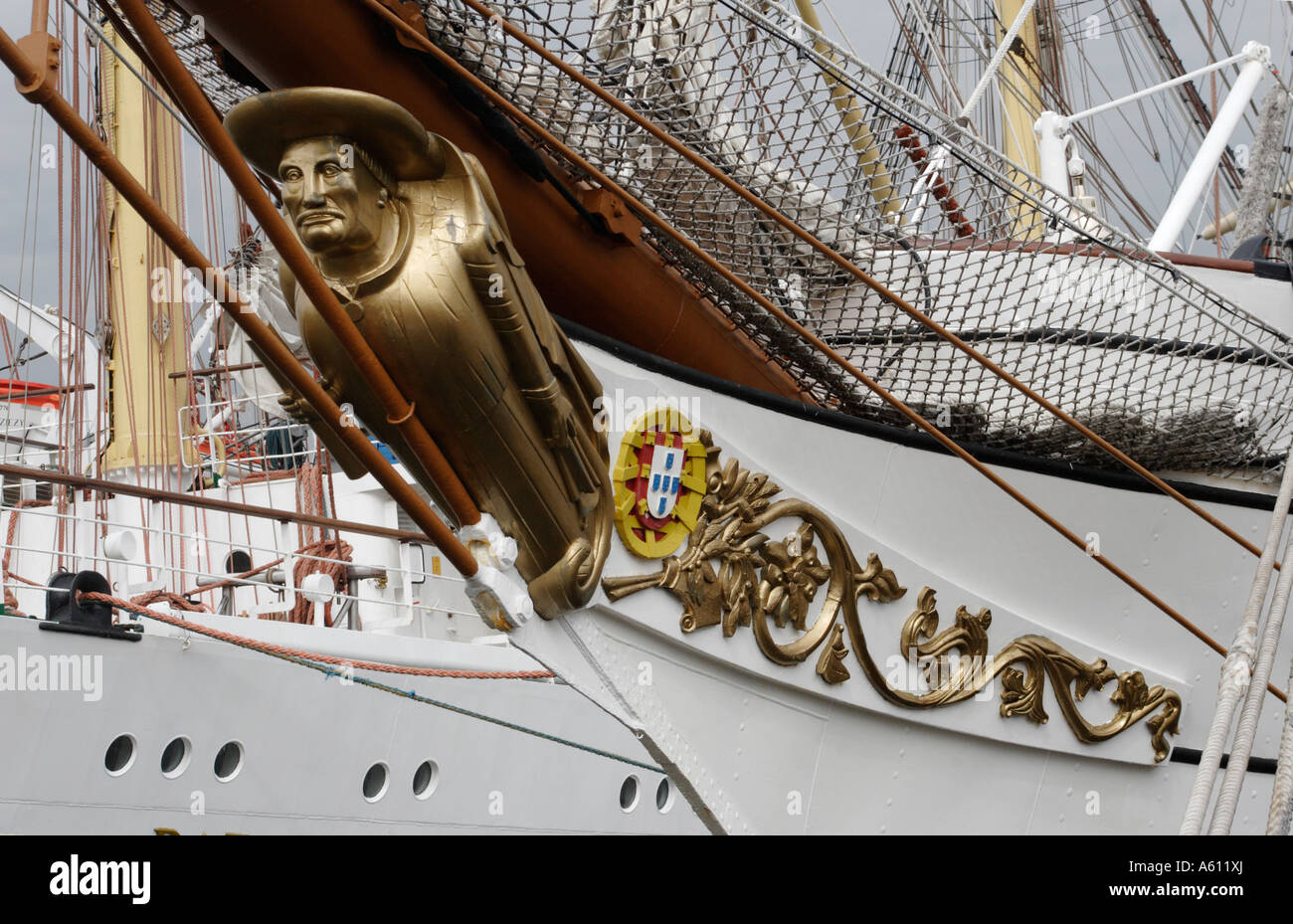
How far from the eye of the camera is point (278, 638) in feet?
17.2

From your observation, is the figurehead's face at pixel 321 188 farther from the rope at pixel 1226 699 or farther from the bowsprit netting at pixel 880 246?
the rope at pixel 1226 699

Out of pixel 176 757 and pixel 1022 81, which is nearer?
pixel 176 757

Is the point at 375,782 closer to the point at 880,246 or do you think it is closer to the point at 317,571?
the point at 317,571

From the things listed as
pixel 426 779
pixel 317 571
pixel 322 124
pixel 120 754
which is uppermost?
pixel 322 124

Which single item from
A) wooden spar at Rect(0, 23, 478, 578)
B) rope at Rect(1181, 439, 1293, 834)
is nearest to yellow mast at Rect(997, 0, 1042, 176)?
rope at Rect(1181, 439, 1293, 834)

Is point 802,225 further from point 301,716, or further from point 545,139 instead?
point 301,716

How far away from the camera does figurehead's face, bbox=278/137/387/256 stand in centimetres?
222

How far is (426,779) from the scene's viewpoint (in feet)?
18.1

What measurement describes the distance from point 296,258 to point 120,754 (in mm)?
2932

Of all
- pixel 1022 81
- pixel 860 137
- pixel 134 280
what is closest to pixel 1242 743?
pixel 860 137

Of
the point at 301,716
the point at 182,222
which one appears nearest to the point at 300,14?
the point at 301,716

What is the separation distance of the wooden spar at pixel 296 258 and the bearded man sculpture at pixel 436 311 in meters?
0.05

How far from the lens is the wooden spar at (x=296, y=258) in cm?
186

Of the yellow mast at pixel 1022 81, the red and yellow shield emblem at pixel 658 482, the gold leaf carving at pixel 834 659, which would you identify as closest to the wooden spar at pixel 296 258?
the red and yellow shield emblem at pixel 658 482
